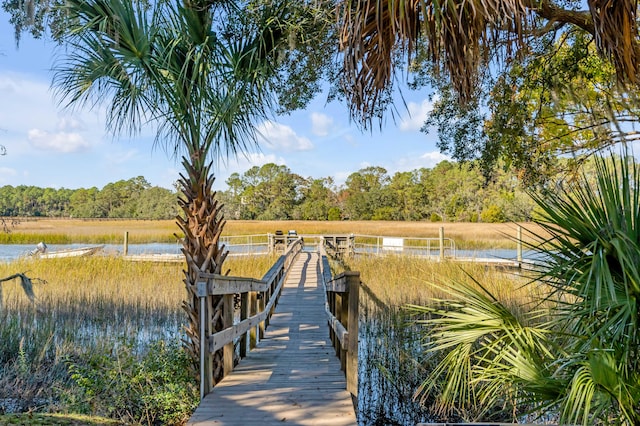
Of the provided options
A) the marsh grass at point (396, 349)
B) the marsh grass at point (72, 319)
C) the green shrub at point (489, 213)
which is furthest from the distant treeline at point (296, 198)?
the marsh grass at point (72, 319)

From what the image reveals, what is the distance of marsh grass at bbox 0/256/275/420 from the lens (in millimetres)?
6105

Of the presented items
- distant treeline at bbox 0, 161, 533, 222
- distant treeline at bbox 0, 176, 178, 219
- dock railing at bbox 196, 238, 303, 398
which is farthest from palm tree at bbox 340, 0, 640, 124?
distant treeline at bbox 0, 176, 178, 219

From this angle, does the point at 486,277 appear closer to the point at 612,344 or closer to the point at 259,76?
the point at 259,76

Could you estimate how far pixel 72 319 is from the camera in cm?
889

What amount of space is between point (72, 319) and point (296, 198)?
2400 inches

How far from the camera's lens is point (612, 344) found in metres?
2.25

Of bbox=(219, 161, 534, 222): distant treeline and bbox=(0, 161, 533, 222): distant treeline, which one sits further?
bbox=(0, 161, 533, 222): distant treeline

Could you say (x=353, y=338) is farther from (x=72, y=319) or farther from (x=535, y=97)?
(x=72, y=319)

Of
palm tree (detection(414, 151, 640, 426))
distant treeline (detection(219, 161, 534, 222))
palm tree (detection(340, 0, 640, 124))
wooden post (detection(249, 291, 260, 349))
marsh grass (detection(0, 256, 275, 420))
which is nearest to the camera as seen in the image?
palm tree (detection(414, 151, 640, 426))

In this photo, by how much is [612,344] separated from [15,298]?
1027 cm

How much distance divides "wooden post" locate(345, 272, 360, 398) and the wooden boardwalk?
118 mm

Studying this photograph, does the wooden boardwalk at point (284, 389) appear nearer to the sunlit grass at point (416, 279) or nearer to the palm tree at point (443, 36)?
the palm tree at point (443, 36)

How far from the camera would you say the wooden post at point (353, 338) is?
401cm

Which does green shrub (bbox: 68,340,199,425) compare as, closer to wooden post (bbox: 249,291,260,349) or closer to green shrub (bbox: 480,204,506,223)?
wooden post (bbox: 249,291,260,349)
